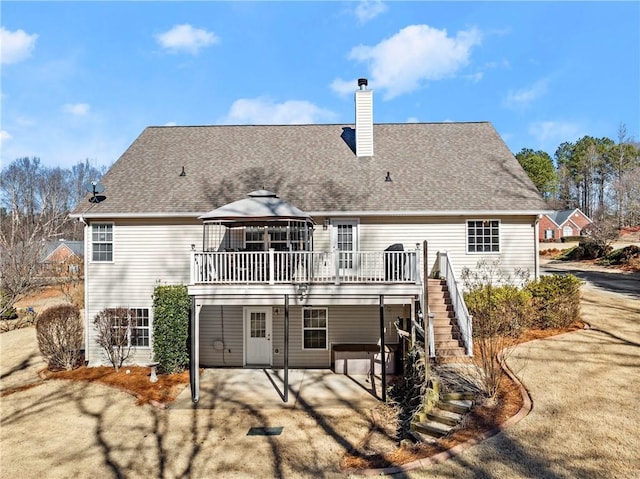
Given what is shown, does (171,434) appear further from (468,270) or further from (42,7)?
(42,7)

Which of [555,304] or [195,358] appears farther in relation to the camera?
[555,304]

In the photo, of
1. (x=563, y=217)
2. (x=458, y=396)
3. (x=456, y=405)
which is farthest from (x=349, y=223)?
(x=563, y=217)

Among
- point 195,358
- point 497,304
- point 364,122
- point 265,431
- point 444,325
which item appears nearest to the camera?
point 265,431

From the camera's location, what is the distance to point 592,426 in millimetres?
6953

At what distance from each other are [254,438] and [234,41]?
15233 millimetres

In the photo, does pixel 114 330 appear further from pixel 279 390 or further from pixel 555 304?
pixel 555 304

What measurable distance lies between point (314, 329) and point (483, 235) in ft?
21.8

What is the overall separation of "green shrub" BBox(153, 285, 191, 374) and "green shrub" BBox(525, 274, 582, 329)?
11046mm

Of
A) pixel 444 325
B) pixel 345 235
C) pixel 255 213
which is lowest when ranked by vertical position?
pixel 444 325

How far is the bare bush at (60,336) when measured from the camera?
12.9 metres

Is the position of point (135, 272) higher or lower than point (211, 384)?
higher

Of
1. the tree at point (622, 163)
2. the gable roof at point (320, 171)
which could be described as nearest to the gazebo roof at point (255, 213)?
the gable roof at point (320, 171)

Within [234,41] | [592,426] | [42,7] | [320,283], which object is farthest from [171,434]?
[234,41]

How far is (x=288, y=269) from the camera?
36.8ft
